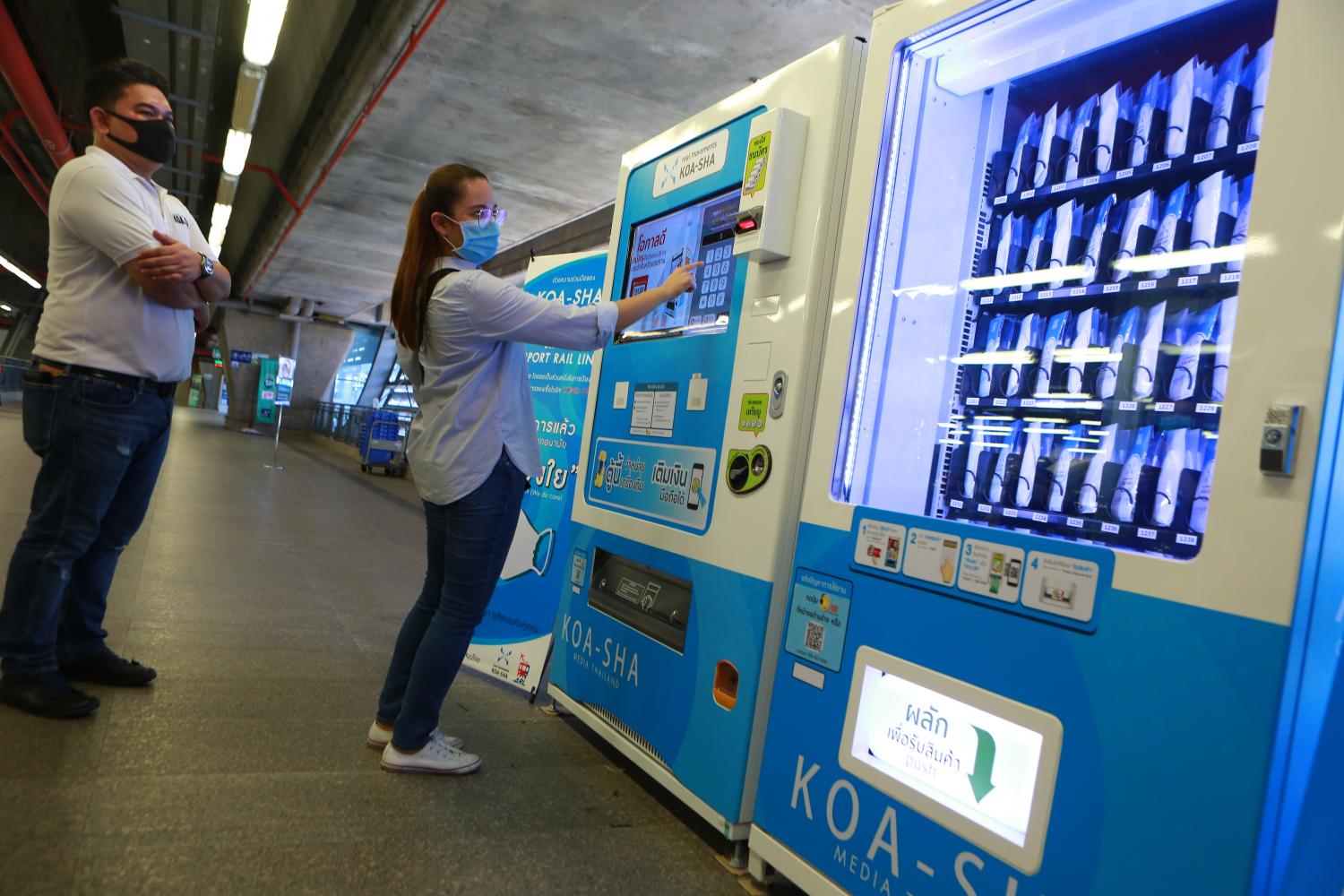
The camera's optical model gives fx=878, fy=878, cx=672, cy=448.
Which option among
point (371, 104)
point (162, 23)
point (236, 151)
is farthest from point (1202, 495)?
point (236, 151)

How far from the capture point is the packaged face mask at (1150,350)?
5.10ft

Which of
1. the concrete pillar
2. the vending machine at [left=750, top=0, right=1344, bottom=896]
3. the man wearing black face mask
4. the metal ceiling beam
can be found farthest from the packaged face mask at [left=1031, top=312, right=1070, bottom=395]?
the concrete pillar

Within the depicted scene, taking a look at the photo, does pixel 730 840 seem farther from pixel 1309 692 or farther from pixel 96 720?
pixel 96 720

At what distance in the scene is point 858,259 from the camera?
198 centimetres

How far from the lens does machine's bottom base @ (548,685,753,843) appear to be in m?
2.08

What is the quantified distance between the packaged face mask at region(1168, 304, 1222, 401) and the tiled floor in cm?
139

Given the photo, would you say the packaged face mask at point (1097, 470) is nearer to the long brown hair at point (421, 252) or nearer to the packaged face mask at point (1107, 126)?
the packaged face mask at point (1107, 126)

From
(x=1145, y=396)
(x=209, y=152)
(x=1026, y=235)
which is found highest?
(x=209, y=152)

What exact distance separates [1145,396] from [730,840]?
4.58 feet

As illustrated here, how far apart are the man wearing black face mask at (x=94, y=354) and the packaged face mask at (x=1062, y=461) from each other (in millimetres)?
2152

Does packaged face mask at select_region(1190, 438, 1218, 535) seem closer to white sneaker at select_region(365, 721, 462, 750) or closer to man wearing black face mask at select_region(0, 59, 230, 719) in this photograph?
white sneaker at select_region(365, 721, 462, 750)

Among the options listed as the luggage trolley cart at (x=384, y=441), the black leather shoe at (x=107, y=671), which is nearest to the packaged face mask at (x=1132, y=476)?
the black leather shoe at (x=107, y=671)

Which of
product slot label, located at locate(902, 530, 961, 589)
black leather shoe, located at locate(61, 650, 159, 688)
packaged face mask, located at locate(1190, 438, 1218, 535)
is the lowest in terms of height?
black leather shoe, located at locate(61, 650, 159, 688)

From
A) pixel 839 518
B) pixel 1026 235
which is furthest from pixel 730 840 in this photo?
pixel 1026 235
